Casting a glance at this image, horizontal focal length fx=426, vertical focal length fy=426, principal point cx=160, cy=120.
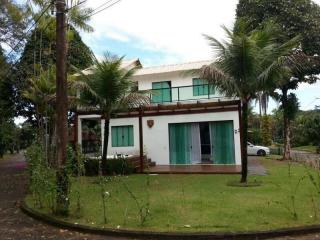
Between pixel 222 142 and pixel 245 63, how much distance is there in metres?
9.11

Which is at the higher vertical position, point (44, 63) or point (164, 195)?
point (44, 63)

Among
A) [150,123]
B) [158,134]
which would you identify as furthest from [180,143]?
[150,123]

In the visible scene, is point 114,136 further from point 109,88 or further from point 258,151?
point 258,151

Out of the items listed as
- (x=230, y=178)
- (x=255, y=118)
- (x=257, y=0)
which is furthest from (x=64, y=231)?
(x=255, y=118)

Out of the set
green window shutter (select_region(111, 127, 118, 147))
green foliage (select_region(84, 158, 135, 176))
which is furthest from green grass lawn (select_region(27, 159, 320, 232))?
green window shutter (select_region(111, 127, 118, 147))

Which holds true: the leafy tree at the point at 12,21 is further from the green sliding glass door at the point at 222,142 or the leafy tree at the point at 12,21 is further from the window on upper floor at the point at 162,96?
the green sliding glass door at the point at 222,142

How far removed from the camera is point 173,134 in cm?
2405

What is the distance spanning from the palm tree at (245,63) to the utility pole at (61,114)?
577 cm

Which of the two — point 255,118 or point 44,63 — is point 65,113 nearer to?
point 44,63

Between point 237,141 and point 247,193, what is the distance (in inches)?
395

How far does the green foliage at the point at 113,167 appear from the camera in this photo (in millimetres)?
20375

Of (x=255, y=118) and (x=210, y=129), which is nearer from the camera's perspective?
(x=210, y=129)

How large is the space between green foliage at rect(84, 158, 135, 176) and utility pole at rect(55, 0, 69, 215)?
32.3ft

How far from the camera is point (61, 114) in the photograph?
10453 millimetres
